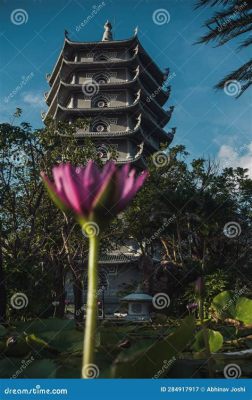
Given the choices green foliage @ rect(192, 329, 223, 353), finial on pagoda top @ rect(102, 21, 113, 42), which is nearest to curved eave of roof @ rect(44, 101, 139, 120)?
finial on pagoda top @ rect(102, 21, 113, 42)

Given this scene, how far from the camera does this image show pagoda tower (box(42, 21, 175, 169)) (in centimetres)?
1811

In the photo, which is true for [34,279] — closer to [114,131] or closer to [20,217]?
[20,217]

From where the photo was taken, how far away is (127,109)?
705 inches

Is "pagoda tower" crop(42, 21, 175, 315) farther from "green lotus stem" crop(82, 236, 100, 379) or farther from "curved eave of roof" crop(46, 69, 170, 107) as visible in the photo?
"green lotus stem" crop(82, 236, 100, 379)

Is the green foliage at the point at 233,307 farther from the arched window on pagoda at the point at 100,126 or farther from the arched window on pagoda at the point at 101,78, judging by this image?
the arched window on pagoda at the point at 101,78

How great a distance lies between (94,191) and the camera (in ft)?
1.40

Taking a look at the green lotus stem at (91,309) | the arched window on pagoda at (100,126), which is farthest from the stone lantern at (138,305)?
the arched window on pagoda at (100,126)

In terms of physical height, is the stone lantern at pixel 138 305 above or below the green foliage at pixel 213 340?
above

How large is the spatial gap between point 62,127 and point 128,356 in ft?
24.0

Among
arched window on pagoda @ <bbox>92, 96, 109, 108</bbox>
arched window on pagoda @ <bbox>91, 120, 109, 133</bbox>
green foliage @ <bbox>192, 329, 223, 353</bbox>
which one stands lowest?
green foliage @ <bbox>192, 329, 223, 353</bbox>

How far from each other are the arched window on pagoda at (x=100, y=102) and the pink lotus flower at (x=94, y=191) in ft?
61.8

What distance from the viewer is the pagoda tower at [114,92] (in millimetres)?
18109

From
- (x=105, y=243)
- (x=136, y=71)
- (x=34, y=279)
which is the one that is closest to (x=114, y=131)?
(x=136, y=71)

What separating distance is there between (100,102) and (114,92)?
0.82 metres
